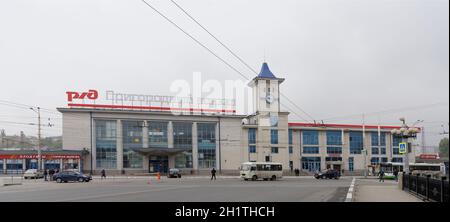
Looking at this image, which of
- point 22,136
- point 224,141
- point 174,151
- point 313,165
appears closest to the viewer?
point 174,151

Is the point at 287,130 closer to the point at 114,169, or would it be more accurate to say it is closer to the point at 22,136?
the point at 114,169

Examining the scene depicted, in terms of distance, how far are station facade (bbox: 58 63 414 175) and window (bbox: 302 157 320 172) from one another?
0.19 meters

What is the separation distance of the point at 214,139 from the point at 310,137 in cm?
2019

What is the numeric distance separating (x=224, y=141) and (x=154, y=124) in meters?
13.0

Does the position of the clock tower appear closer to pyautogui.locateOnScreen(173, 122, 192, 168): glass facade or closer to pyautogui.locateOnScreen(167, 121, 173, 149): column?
pyautogui.locateOnScreen(173, 122, 192, 168): glass facade

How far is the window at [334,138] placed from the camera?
87.5m

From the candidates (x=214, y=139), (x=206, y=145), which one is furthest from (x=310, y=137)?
(x=206, y=145)

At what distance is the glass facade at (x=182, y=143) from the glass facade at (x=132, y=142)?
6.05 m

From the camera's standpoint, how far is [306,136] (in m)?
86.4

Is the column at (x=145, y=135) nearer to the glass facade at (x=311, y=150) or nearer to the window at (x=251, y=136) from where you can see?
the window at (x=251, y=136)

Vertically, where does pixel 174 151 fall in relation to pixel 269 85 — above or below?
below

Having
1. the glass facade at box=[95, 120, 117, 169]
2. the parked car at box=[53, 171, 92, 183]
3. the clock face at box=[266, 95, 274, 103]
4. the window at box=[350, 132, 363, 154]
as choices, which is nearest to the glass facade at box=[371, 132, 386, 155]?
the window at box=[350, 132, 363, 154]

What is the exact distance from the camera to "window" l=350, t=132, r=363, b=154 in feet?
290
